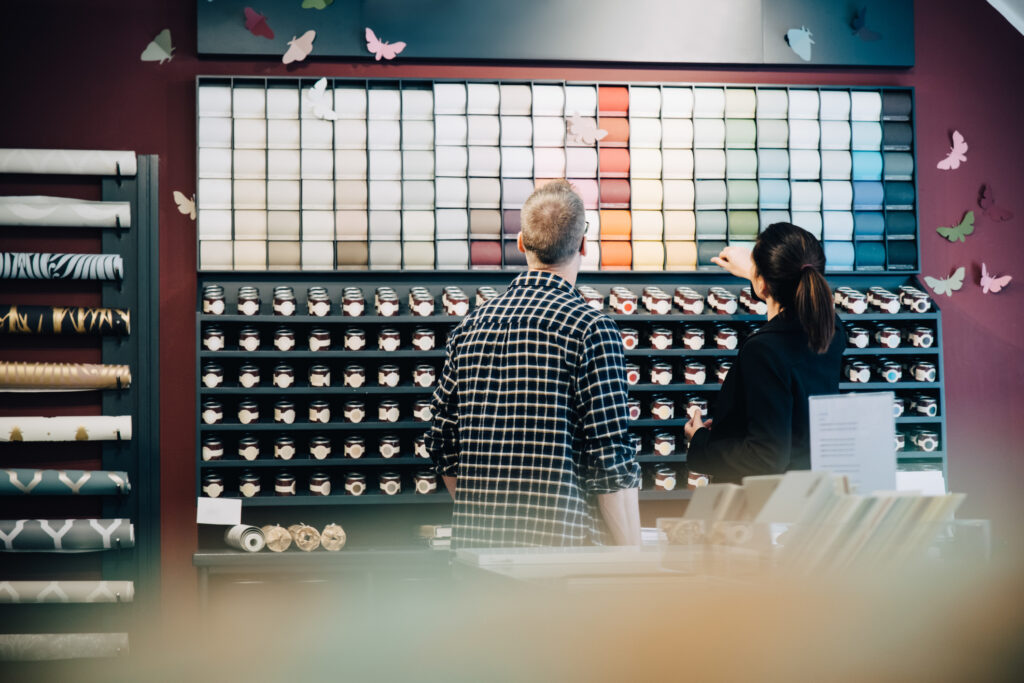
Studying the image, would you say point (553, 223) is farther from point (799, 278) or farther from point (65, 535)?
point (65, 535)

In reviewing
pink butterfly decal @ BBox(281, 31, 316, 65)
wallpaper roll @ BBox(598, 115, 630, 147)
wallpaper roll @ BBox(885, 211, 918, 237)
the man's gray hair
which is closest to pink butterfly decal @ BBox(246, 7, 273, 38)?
pink butterfly decal @ BBox(281, 31, 316, 65)

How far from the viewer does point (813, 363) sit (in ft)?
7.22

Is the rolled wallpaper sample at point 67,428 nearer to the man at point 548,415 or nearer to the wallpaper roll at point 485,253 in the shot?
the wallpaper roll at point 485,253

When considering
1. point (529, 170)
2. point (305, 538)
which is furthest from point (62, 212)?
point (529, 170)

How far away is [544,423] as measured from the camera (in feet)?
6.56

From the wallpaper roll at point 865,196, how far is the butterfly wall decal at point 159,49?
114 inches

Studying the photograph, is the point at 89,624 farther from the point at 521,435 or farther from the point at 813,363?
the point at 813,363

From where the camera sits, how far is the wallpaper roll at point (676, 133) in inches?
156

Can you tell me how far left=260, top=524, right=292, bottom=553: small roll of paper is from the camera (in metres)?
3.54

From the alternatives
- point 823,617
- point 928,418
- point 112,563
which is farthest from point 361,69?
point 823,617

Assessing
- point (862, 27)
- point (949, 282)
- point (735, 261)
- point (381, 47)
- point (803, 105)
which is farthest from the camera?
point (949, 282)

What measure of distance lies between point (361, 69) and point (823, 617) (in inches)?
130

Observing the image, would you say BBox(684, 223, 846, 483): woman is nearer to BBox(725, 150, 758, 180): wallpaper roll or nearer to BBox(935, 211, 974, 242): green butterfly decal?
BBox(725, 150, 758, 180): wallpaper roll

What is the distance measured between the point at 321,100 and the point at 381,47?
347 mm
